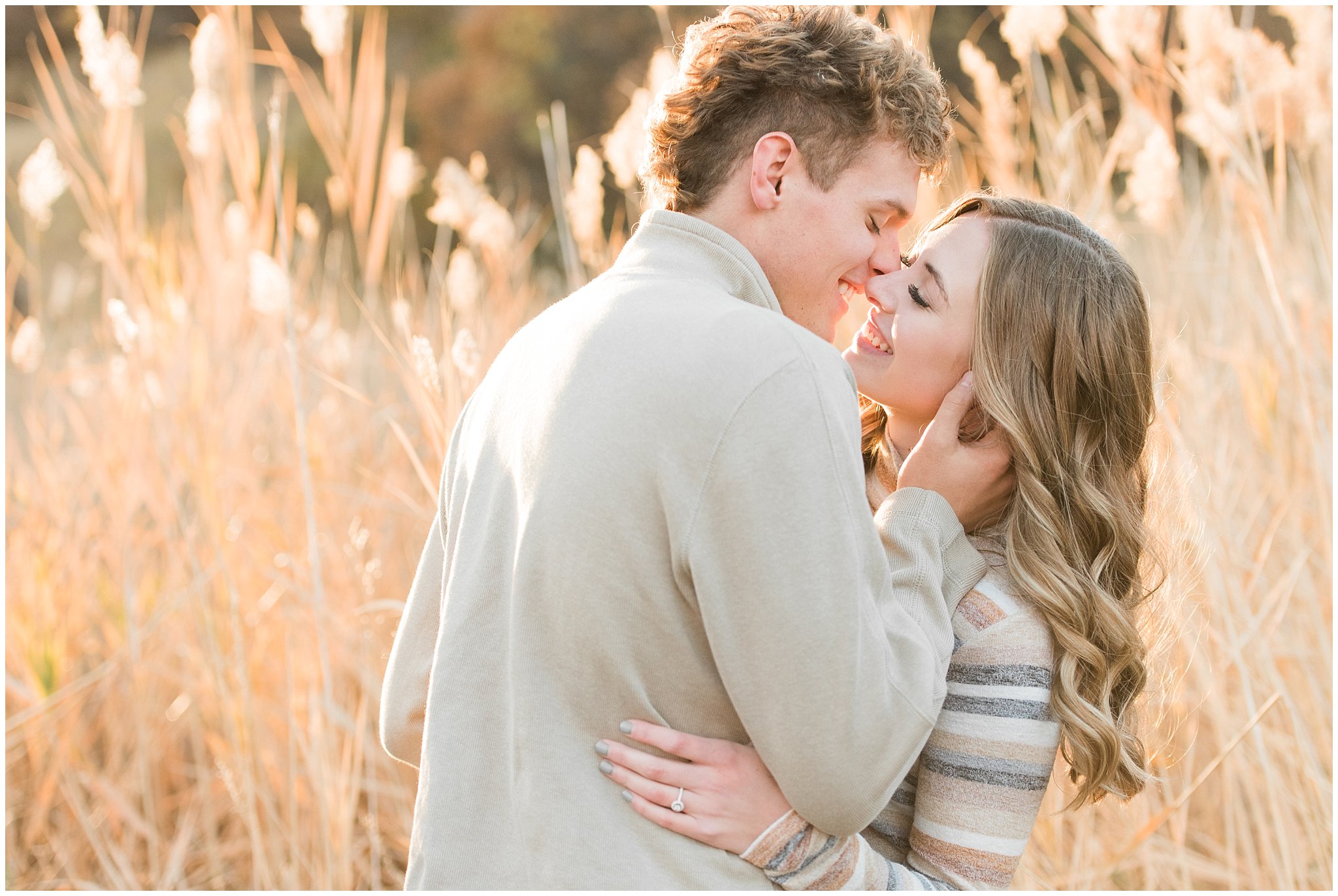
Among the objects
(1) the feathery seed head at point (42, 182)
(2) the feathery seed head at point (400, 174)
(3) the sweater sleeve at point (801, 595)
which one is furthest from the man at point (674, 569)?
(1) the feathery seed head at point (42, 182)

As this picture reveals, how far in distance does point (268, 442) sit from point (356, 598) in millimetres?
720

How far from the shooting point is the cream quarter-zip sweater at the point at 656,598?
45.1 inches

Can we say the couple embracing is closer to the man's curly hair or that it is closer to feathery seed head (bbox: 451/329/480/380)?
the man's curly hair

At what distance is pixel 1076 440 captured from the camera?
1705 millimetres

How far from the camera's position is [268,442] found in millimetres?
3334

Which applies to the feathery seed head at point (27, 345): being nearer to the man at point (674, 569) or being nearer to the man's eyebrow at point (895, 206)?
the man at point (674, 569)

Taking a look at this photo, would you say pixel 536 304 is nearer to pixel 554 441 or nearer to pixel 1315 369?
pixel 1315 369

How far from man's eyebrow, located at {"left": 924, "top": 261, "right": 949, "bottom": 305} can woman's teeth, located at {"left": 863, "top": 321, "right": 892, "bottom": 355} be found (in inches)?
4.4

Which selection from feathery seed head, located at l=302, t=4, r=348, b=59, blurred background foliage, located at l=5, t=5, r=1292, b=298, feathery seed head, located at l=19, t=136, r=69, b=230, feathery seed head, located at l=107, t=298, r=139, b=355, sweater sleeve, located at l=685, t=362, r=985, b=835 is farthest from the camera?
blurred background foliage, located at l=5, t=5, r=1292, b=298

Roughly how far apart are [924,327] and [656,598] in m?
0.73

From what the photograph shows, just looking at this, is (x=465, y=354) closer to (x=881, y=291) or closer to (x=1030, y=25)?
(x=881, y=291)

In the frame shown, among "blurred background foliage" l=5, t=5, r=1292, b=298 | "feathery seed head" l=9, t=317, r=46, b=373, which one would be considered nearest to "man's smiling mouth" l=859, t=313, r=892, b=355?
"feathery seed head" l=9, t=317, r=46, b=373

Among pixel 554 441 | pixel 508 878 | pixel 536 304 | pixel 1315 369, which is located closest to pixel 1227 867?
pixel 1315 369

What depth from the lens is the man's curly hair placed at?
1521 mm
